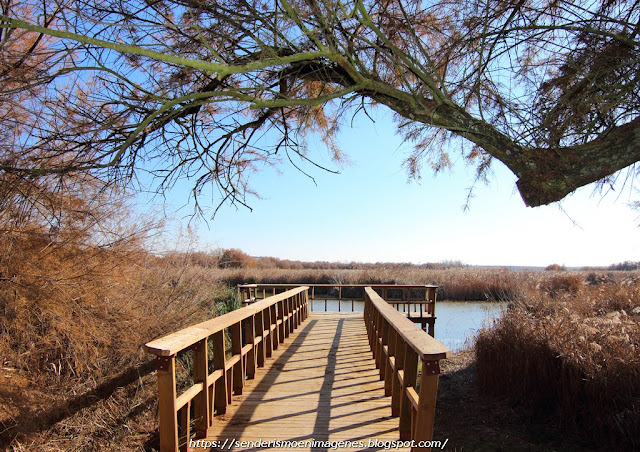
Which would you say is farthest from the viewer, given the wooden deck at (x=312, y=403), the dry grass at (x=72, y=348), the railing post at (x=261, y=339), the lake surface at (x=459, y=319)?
the lake surface at (x=459, y=319)

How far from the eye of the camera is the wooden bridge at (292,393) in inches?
108

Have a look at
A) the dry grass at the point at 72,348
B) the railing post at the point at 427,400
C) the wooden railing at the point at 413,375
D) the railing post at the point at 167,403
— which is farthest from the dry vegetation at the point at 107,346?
the railing post at the point at 427,400

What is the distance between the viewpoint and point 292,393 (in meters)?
4.70

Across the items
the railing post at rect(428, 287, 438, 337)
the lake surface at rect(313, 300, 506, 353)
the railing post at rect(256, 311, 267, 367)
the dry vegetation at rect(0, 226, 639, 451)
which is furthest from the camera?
the lake surface at rect(313, 300, 506, 353)

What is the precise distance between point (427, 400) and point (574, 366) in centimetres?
470

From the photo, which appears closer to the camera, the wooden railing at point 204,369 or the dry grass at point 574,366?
the wooden railing at point 204,369

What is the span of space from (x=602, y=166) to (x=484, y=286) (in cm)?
2049

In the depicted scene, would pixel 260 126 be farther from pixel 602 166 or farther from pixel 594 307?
pixel 594 307

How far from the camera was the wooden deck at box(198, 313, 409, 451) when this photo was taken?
140 inches

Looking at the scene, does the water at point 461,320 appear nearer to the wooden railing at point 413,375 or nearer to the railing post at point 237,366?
the wooden railing at point 413,375

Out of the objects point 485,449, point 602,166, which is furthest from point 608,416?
point 602,166

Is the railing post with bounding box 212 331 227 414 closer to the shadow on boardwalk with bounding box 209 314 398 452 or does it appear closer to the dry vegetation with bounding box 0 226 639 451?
the shadow on boardwalk with bounding box 209 314 398 452

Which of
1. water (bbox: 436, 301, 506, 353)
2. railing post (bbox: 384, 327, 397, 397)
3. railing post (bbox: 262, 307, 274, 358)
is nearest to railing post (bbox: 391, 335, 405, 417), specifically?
railing post (bbox: 384, 327, 397, 397)

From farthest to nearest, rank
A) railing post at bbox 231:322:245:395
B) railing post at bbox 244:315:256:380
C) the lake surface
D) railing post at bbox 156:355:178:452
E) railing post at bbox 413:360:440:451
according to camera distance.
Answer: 1. the lake surface
2. railing post at bbox 244:315:256:380
3. railing post at bbox 231:322:245:395
4. railing post at bbox 156:355:178:452
5. railing post at bbox 413:360:440:451
